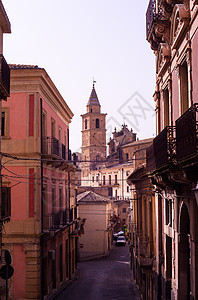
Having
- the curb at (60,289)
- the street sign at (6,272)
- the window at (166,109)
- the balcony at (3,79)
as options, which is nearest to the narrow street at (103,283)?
the curb at (60,289)

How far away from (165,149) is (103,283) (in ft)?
67.2

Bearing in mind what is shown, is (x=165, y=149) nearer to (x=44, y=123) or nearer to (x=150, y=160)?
(x=150, y=160)

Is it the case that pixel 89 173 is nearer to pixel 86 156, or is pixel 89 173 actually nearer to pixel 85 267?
pixel 86 156

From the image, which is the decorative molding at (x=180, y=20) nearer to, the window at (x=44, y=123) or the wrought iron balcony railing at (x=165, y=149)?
the wrought iron balcony railing at (x=165, y=149)

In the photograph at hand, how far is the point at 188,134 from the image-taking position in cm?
760

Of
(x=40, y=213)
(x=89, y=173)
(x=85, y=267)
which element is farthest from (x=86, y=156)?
(x=40, y=213)

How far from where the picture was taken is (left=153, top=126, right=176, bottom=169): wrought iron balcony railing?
30.7 ft

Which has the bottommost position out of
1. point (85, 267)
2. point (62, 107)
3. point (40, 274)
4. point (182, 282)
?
point (85, 267)

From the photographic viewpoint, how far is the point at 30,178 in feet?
61.2

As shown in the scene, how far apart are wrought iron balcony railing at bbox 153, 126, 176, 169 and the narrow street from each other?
1386cm

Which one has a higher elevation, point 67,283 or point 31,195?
point 31,195

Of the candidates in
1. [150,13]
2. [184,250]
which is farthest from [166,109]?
[184,250]

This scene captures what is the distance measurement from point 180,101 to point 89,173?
8343 cm

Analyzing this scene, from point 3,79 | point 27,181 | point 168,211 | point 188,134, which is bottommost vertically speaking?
point 168,211
